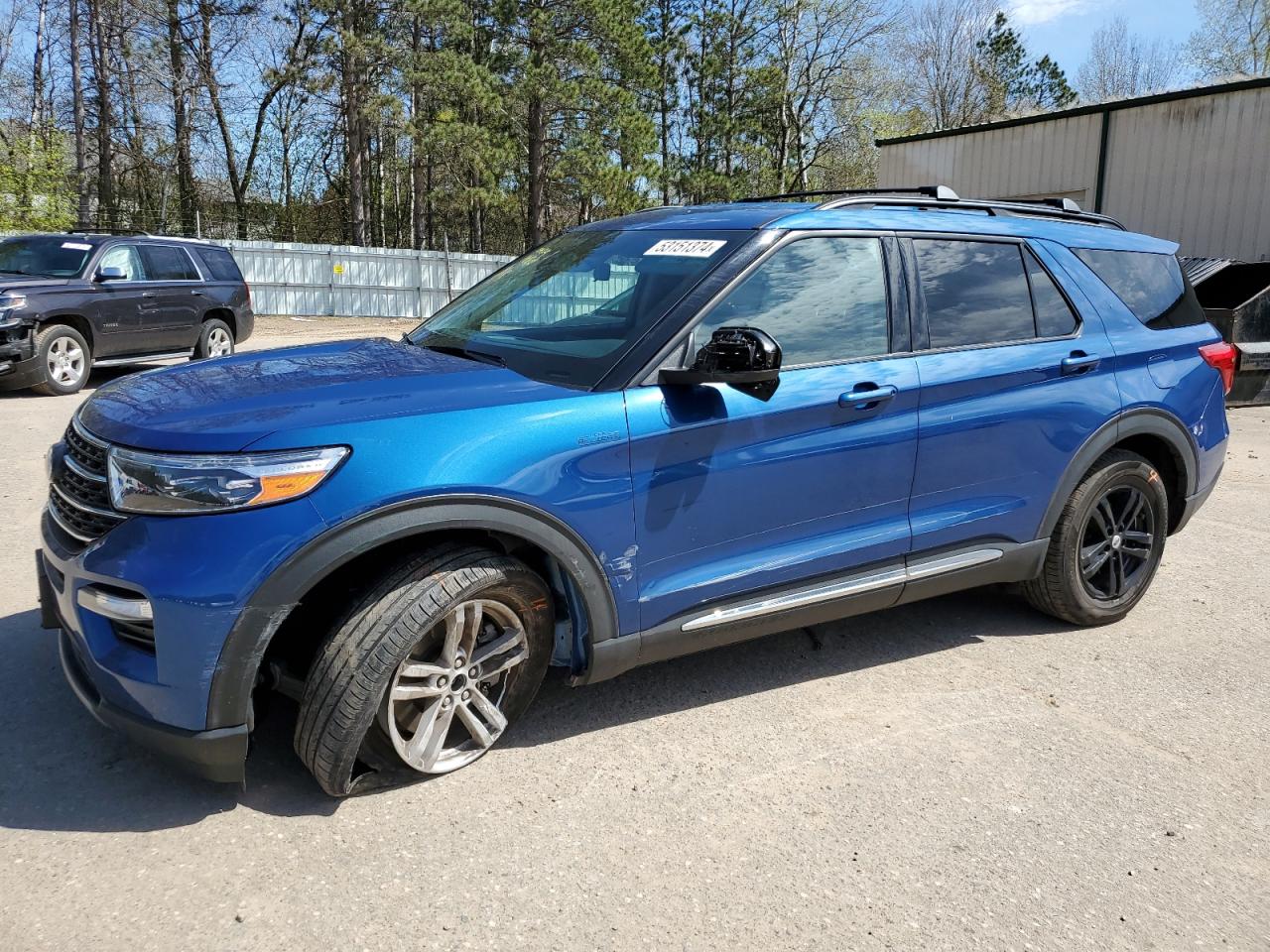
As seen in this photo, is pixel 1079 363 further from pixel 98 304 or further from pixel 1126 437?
pixel 98 304

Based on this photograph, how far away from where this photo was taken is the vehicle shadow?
2873 mm

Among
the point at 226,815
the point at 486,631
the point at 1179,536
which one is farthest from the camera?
the point at 1179,536

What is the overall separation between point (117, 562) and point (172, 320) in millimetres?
10772

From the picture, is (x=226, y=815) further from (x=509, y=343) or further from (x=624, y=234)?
(x=624, y=234)

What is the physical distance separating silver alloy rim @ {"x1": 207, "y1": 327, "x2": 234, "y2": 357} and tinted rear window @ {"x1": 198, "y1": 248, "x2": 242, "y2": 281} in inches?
27.6

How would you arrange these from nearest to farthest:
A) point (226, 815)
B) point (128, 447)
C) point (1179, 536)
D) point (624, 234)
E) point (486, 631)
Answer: point (128, 447), point (226, 815), point (486, 631), point (624, 234), point (1179, 536)

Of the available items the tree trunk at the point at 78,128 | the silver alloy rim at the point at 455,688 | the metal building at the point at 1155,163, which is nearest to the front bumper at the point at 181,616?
the silver alloy rim at the point at 455,688

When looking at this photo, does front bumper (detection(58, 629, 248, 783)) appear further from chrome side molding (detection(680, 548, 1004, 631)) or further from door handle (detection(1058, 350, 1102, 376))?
door handle (detection(1058, 350, 1102, 376))

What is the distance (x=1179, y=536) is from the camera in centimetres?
613

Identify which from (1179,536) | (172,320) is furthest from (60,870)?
(172,320)

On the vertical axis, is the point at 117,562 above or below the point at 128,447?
below

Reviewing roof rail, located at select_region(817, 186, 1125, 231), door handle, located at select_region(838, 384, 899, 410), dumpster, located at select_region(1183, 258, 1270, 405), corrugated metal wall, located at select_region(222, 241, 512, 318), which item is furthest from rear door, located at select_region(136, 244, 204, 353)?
corrugated metal wall, located at select_region(222, 241, 512, 318)

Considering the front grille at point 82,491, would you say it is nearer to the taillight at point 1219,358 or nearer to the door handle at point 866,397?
the door handle at point 866,397

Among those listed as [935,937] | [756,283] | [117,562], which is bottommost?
[935,937]
